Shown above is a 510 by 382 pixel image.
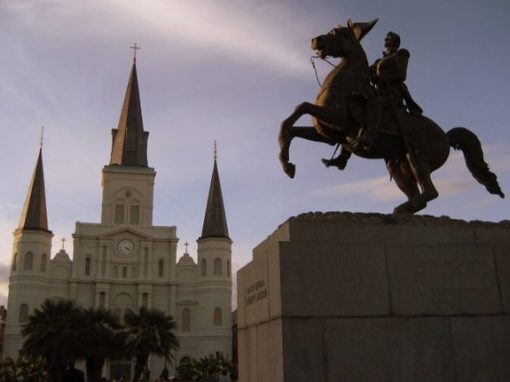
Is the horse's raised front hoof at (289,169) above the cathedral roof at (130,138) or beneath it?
beneath

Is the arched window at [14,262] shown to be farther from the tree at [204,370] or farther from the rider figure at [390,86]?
the rider figure at [390,86]

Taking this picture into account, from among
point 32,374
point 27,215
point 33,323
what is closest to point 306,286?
point 32,374

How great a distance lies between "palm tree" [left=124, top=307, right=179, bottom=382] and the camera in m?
33.7

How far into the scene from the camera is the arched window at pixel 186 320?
61969 millimetres

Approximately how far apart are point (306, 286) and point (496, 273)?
1947 mm

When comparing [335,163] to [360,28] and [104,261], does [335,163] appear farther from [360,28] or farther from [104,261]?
[104,261]

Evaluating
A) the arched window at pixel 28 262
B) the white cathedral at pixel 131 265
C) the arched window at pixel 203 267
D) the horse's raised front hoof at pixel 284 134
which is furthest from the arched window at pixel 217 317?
the horse's raised front hoof at pixel 284 134

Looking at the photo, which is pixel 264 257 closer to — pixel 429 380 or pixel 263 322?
pixel 263 322

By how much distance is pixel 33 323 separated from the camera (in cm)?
3209

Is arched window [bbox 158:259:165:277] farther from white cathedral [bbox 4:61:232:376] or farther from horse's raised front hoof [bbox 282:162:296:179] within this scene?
horse's raised front hoof [bbox 282:162:296:179]

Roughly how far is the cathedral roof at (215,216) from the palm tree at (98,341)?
2987 cm

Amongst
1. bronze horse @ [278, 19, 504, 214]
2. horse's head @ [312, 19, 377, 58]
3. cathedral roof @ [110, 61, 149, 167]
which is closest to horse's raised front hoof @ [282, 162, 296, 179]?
bronze horse @ [278, 19, 504, 214]

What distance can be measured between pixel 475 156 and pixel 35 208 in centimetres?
5971

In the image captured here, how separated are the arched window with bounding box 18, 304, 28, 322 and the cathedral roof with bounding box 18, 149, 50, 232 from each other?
7450mm
